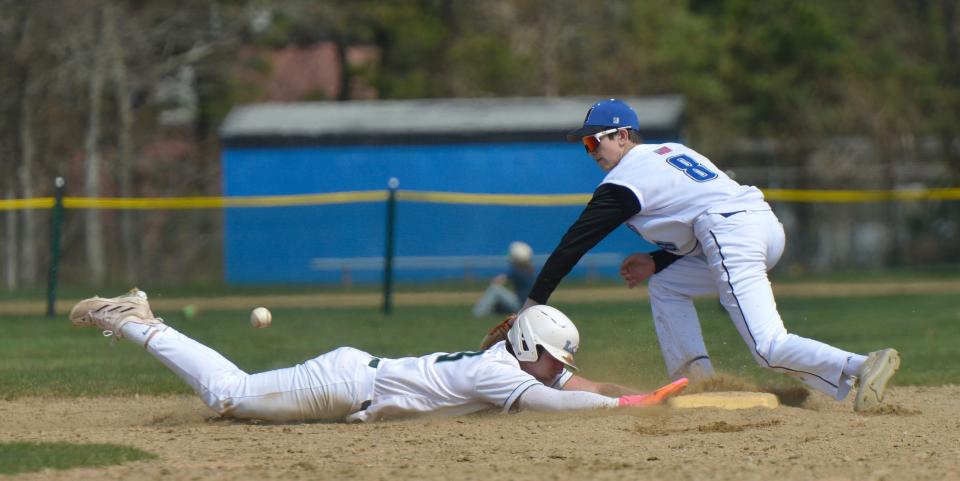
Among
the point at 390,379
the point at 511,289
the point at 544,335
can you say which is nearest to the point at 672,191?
the point at 544,335

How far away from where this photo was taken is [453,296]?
59.1 ft

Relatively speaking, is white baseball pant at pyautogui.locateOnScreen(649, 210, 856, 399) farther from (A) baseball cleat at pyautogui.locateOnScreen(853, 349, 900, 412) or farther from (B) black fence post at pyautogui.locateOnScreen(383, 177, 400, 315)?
(B) black fence post at pyautogui.locateOnScreen(383, 177, 400, 315)

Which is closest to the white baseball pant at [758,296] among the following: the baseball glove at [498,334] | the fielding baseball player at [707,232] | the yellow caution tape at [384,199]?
the fielding baseball player at [707,232]

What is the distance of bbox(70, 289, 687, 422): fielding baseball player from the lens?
6938 millimetres

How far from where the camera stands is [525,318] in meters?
6.98

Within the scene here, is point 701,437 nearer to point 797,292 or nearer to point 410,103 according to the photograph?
point 797,292

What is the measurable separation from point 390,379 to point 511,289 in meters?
8.99

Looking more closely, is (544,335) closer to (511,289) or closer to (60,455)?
(60,455)

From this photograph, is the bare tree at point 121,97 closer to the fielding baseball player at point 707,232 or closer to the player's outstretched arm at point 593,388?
the fielding baseball player at point 707,232

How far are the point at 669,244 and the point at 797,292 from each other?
11.0m

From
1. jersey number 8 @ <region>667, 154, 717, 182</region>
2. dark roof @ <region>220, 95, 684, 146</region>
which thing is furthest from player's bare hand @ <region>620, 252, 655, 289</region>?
dark roof @ <region>220, 95, 684, 146</region>

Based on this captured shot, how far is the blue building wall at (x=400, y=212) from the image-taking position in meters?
18.9

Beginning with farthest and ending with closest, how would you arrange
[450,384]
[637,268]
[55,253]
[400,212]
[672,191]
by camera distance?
[400,212]
[55,253]
[637,268]
[672,191]
[450,384]

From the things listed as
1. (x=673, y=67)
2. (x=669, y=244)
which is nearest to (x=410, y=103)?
(x=673, y=67)
